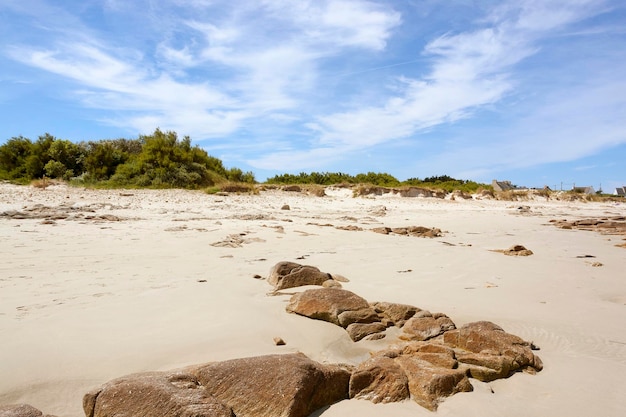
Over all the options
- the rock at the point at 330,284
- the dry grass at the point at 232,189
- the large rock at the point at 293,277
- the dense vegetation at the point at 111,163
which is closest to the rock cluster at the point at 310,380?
the rock at the point at 330,284

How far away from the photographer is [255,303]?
11.7ft

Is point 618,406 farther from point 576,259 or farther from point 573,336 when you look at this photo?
point 576,259

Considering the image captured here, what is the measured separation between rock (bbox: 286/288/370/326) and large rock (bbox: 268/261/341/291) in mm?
662

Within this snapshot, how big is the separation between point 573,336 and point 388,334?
1.38 meters

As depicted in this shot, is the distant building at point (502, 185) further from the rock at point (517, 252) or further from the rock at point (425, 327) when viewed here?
the rock at point (425, 327)

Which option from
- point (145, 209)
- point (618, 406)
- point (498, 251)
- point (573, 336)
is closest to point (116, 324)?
point (618, 406)

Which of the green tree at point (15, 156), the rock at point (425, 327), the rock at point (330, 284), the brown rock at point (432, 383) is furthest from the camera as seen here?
the green tree at point (15, 156)

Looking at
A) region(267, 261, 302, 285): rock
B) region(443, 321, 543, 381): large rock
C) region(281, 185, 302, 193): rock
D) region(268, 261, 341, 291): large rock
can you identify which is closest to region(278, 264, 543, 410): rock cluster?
region(443, 321, 543, 381): large rock

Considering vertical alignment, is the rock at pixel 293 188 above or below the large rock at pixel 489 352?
above

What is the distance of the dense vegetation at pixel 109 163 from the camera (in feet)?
63.5

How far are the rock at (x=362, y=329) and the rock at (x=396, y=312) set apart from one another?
0.16 metres

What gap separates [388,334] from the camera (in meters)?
3.00

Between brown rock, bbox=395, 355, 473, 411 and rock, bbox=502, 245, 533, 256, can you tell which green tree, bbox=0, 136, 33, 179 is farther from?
brown rock, bbox=395, 355, 473, 411

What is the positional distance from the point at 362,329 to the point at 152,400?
61.5 inches
